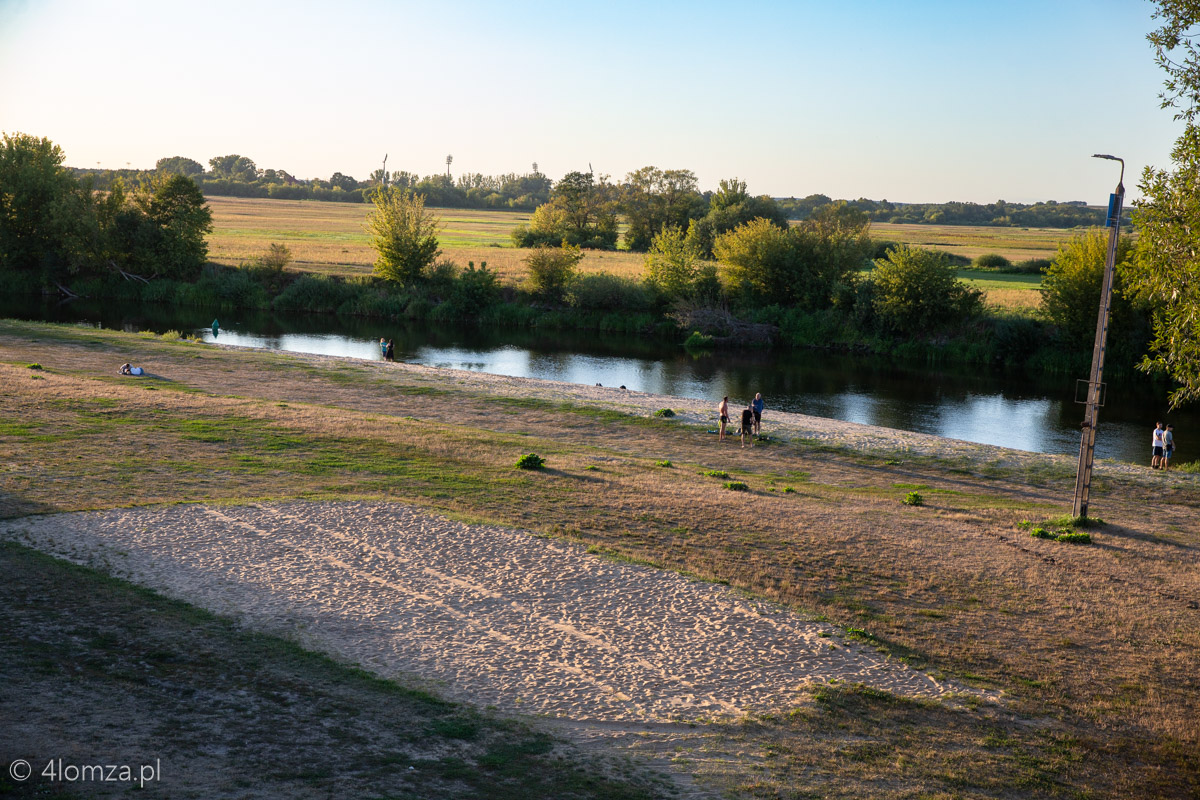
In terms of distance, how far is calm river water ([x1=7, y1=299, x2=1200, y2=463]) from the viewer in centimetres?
4506

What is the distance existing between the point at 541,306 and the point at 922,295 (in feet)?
108

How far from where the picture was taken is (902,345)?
70000 millimetres

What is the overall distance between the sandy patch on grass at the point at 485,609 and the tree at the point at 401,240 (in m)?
67.7

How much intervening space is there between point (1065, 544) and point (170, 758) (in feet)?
59.2

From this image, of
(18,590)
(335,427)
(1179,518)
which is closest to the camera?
(18,590)

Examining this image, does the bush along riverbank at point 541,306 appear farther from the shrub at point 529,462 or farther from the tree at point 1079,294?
the shrub at point 529,462

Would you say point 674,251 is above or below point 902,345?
above

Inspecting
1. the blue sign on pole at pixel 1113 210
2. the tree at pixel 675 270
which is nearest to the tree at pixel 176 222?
the tree at pixel 675 270

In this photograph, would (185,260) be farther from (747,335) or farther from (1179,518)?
(1179,518)

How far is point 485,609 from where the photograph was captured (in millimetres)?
13633

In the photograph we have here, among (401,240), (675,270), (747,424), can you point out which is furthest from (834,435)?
(401,240)

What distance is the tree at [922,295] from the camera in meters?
69.2

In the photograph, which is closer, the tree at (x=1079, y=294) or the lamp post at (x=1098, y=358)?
the lamp post at (x=1098, y=358)

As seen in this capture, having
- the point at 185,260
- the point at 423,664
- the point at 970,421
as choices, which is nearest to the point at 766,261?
the point at 970,421
